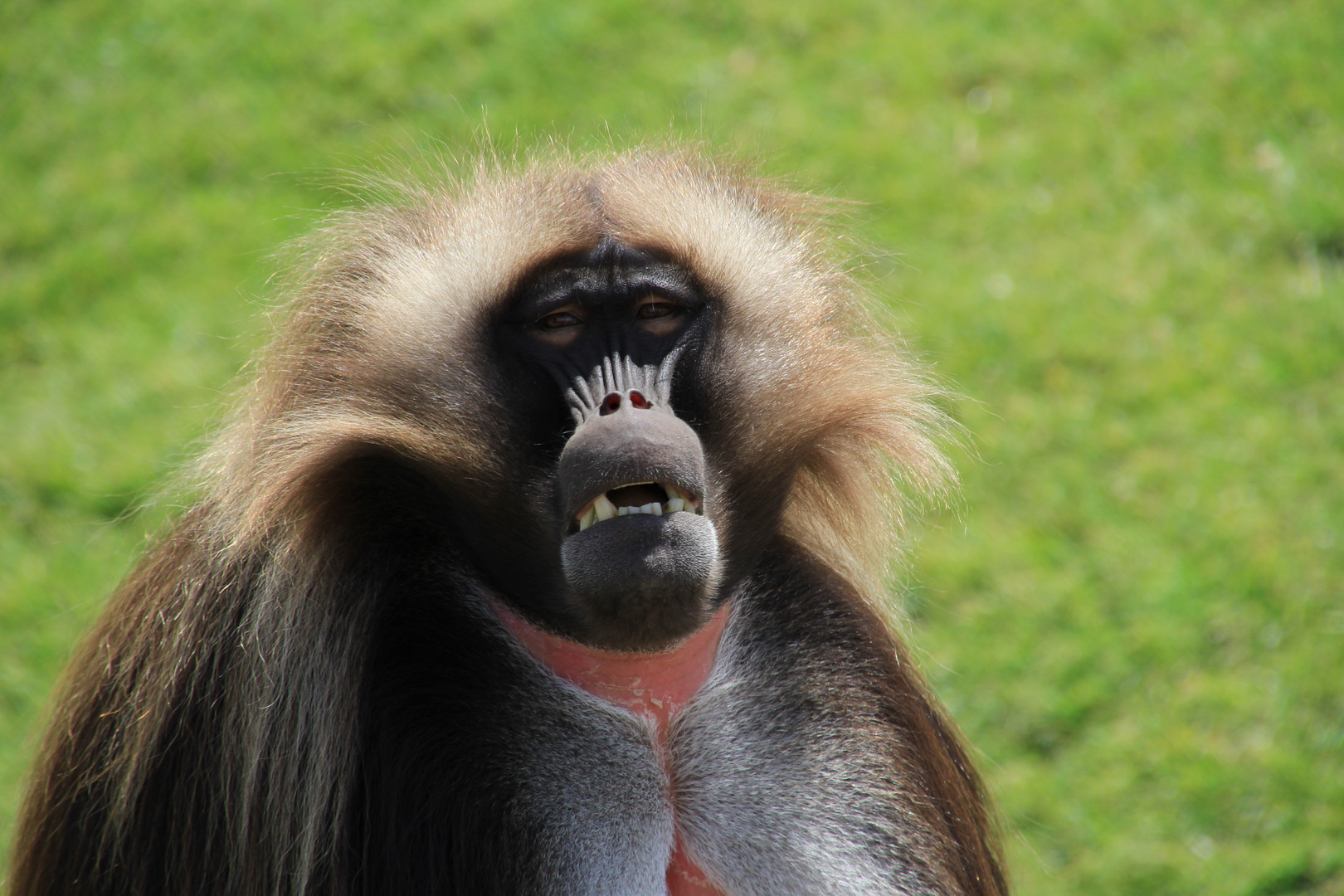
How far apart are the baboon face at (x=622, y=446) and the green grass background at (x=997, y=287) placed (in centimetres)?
75

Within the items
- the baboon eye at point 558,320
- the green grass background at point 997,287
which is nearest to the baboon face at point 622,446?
the baboon eye at point 558,320

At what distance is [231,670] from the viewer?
7.63 ft

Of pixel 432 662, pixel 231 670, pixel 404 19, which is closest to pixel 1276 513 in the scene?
pixel 432 662

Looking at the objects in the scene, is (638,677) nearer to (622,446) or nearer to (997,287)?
(622,446)

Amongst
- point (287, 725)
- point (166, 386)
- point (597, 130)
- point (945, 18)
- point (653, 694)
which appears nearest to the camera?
point (287, 725)

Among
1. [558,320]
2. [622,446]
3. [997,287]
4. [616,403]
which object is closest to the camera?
[622,446]

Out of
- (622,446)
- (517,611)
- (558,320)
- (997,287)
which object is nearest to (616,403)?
(622,446)

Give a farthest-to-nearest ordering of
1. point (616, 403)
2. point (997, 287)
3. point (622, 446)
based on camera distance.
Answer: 1. point (997, 287)
2. point (616, 403)
3. point (622, 446)

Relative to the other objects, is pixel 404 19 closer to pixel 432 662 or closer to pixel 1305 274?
pixel 1305 274

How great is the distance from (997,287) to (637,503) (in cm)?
359

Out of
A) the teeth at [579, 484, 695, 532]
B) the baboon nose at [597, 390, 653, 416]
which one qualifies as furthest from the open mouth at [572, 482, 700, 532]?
the baboon nose at [597, 390, 653, 416]

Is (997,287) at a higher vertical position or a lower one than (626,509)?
higher

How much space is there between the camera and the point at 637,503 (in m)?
2.28

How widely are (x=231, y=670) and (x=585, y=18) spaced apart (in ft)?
16.4
